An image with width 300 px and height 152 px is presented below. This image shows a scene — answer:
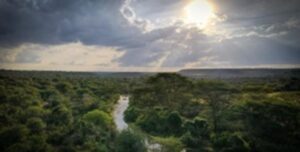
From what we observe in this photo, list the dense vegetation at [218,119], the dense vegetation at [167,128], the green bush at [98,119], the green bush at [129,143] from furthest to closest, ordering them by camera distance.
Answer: the green bush at [98,119] → the dense vegetation at [218,119] → the dense vegetation at [167,128] → the green bush at [129,143]

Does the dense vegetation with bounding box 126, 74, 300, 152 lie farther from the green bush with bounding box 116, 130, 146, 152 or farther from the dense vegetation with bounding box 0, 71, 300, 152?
the green bush with bounding box 116, 130, 146, 152

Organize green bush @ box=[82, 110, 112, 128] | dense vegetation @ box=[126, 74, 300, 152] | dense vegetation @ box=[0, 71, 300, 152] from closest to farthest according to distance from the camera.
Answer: dense vegetation @ box=[0, 71, 300, 152], dense vegetation @ box=[126, 74, 300, 152], green bush @ box=[82, 110, 112, 128]

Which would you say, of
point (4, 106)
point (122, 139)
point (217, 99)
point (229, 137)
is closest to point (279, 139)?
point (229, 137)

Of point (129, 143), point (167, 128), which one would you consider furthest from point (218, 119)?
point (129, 143)

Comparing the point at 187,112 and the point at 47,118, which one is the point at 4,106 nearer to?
the point at 47,118

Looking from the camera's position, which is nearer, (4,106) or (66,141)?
(66,141)

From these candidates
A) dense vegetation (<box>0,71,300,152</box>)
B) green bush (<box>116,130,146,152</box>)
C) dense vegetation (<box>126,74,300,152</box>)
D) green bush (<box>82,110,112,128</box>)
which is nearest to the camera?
green bush (<box>116,130,146,152</box>)

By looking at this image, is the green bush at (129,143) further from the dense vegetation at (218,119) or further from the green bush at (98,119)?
the green bush at (98,119)

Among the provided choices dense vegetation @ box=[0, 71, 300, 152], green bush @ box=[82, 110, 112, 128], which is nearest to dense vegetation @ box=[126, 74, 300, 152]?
dense vegetation @ box=[0, 71, 300, 152]

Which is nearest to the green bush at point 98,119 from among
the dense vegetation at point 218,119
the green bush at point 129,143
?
the dense vegetation at point 218,119
